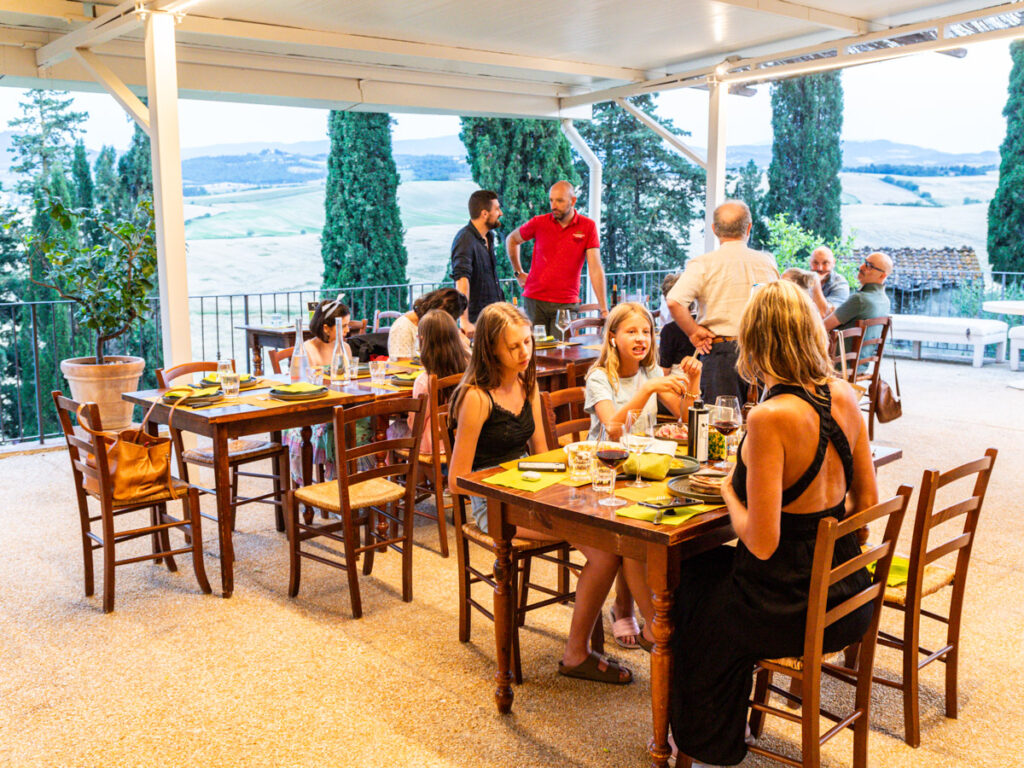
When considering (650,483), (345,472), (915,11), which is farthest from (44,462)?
(915,11)

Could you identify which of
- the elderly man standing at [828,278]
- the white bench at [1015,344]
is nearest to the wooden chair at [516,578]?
the elderly man standing at [828,278]

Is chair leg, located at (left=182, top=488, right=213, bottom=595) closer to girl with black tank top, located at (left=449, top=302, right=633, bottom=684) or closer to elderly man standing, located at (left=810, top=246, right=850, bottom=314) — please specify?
girl with black tank top, located at (left=449, top=302, right=633, bottom=684)

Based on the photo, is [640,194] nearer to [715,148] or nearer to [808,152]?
[808,152]

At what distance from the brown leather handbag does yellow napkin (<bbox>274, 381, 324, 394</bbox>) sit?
66 centimetres

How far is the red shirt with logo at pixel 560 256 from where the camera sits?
23.4 ft

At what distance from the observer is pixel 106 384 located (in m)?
7.03

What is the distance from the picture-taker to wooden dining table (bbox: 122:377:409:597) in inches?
158

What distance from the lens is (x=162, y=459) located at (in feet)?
12.8

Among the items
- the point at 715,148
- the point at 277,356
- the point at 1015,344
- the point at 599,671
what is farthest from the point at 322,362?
the point at 1015,344

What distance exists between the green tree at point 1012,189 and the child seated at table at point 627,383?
1071 cm

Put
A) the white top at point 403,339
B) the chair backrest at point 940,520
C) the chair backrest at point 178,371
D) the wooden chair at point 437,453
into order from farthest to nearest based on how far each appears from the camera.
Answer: the white top at point 403,339
the chair backrest at point 178,371
the wooden chair at point 437,453
the chair backrest at point 940,520

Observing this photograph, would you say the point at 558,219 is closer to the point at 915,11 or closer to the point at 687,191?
the point at 915,11

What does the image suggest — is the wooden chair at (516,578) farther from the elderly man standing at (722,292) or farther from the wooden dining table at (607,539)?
the elderly man standing at (722,292)

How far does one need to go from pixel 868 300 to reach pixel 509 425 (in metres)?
4.24
